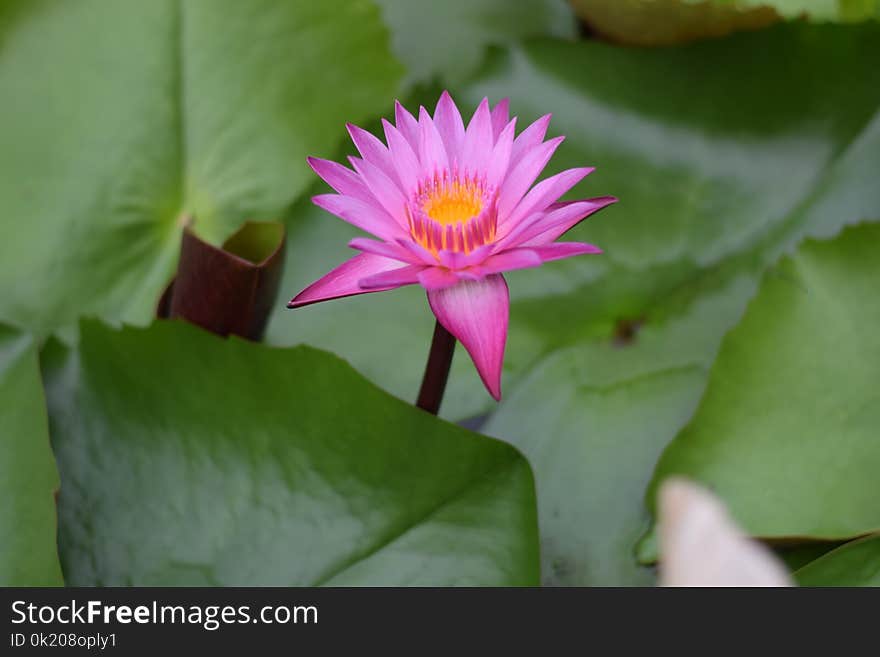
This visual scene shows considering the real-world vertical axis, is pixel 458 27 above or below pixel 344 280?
above

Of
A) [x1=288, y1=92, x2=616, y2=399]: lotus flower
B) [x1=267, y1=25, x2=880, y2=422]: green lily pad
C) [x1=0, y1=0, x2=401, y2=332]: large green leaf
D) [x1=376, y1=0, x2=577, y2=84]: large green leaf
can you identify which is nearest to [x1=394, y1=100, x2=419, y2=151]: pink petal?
[x1=288, y1=92, x2=616, y2=399]: lotus flower

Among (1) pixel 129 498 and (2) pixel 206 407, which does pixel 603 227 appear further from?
(1) pixel 129 498

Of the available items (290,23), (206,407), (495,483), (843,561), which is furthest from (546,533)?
(290,23)

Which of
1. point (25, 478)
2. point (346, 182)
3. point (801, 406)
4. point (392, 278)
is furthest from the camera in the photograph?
point (801, 406)

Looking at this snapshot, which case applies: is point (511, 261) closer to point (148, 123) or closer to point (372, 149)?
point (372, 149)

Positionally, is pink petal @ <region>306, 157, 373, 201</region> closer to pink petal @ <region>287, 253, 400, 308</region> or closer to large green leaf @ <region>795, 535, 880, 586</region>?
pink petal @ <region>287, 253, 400, 308</region>

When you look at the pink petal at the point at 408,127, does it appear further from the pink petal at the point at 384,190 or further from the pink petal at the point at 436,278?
the pink petal at the point at 436,278

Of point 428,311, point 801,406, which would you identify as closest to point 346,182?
point 428,311
